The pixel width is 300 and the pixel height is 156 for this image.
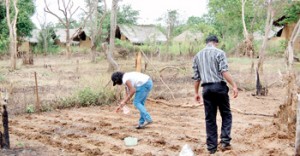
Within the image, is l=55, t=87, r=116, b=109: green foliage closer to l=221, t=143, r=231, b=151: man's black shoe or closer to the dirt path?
the dirt path

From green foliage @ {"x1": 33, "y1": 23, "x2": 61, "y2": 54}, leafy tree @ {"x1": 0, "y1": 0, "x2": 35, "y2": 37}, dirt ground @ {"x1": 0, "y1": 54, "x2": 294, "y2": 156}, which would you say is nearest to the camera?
dirt ground @ {"x1": 0, "y1": 54, "x2": 294, "y2": 156}

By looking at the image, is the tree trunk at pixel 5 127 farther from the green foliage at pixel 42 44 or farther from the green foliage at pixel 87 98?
the green foliage at pixel 42 44

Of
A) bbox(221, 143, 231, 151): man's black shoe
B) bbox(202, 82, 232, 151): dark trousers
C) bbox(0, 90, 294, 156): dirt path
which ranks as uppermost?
bbox(202, 82, 232, 151): dark trousers

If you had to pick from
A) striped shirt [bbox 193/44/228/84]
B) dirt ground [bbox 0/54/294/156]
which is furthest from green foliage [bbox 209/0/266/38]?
striped shirt [bbox 193/44/228/84]

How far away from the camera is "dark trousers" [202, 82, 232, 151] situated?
5484 millimetres

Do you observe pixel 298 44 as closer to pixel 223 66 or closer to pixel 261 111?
pixel 261 111

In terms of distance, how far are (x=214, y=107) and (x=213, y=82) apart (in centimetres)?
39

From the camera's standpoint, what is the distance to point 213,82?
17.9 ft

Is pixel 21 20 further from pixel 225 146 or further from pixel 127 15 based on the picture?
pixel 225 146

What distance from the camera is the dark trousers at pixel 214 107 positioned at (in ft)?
18.0

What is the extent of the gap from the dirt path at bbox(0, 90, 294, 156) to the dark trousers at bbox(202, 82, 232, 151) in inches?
10.6

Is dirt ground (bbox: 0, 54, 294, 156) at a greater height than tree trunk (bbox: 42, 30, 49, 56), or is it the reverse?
tree trunk (bbox: 42, 30, 49, 56)

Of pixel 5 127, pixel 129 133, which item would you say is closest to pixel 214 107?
pixel 129 133

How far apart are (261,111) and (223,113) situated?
4088 millimetres
